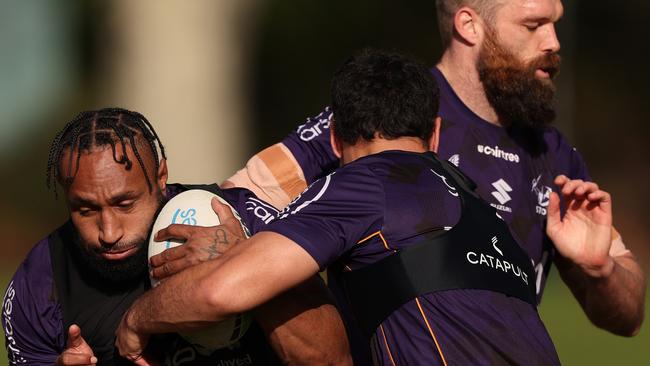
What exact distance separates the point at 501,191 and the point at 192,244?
2.15 meters

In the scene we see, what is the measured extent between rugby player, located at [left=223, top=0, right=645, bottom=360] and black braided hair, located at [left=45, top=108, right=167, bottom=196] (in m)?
0.97

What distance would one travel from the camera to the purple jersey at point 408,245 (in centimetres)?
465

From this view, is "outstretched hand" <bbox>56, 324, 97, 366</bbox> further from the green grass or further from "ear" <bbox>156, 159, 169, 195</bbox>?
the green grass

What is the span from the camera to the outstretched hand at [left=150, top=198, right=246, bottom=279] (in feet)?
15.5

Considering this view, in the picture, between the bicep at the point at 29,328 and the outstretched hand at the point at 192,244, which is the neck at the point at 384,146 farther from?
the bicep at the point at 29,328

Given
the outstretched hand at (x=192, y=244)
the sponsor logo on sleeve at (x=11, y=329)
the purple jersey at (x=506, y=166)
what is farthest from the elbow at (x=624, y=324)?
the sponsor logo on sleeve at (x=11, y=329)

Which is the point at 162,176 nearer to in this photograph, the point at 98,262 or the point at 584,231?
the point at 98,262

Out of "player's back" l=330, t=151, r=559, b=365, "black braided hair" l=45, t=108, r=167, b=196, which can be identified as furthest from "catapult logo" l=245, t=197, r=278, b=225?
"player's back" l=330, t=151, r=559, b=365

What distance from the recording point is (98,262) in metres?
5.31

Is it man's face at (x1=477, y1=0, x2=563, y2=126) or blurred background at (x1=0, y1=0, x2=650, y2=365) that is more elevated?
man's face at (x1=477, y1=0, x2=563, y2=126)

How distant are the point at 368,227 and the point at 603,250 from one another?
1.98 metres

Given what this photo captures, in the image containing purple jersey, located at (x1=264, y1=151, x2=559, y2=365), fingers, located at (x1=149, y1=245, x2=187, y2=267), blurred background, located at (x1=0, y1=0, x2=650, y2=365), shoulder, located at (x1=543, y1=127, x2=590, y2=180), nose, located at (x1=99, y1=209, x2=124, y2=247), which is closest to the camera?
purple jersey, located at (x1=264, y1=151, x2=559, y2=365)

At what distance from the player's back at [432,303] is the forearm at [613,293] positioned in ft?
5.43

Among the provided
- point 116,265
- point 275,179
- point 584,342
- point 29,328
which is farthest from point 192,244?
point 584,342
